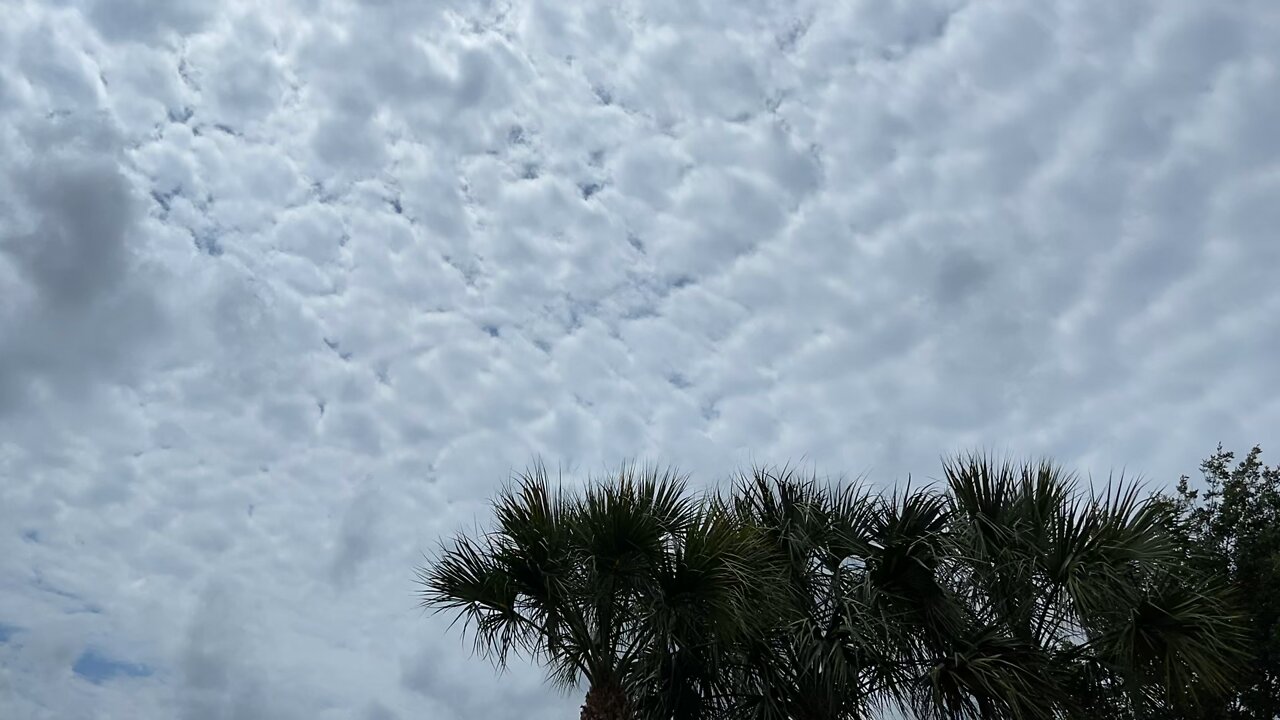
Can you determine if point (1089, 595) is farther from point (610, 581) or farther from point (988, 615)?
point (610, 581)

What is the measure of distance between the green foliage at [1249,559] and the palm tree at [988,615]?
4.05 metres

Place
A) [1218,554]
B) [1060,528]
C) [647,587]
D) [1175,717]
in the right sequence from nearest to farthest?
[647,587]
[1060,528]
[1175,717]
[1218,554]

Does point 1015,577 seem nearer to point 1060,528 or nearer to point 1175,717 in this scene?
point 1060,528

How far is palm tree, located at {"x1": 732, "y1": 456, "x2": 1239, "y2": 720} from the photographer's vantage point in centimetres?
1038

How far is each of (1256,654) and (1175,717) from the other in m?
2.25

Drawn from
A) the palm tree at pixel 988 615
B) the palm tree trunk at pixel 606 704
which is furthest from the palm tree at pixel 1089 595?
the palm tree trunk at pixel 606 704

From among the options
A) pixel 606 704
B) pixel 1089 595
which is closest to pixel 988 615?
pixel 1089 595

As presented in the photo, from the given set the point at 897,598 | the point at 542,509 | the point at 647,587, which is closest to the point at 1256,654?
the point at 897,598

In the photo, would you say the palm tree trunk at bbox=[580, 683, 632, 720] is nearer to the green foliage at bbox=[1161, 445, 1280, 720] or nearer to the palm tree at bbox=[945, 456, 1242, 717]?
the palm tree at bbox=[945, 456, 1242, 717]

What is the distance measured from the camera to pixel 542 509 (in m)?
10.6

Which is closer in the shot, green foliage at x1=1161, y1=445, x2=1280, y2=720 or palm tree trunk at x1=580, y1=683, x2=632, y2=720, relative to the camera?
palm tree trunk at x1=580, y1=683, x2=632, y2=720

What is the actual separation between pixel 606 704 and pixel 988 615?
456 cm

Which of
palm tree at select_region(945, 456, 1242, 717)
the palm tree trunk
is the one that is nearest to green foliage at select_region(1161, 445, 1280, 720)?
palm tree at select_region(945, 456, 1242, 717)

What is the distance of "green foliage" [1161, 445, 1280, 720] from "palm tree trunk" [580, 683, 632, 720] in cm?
898
